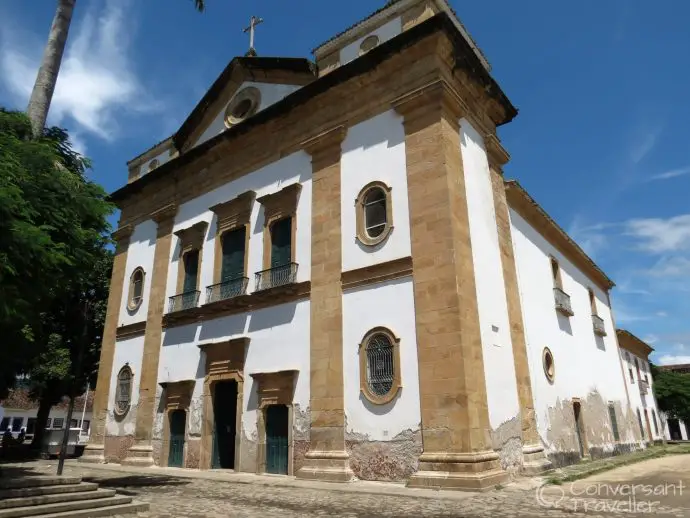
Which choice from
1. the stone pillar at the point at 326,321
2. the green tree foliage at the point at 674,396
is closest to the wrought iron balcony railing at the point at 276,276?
the stone pillar at the point at 326,321

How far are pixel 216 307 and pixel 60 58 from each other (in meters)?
6.86

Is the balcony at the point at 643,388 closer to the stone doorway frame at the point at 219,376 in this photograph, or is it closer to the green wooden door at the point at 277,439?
the green wooden door at the point at 277,439

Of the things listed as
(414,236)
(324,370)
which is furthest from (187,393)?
(414,236)

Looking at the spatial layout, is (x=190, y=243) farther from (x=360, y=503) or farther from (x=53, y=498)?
(x=360, y=503)

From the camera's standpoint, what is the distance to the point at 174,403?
46.7 ft

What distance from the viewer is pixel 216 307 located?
14.0 m

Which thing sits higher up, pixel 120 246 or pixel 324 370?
pixel 120 246

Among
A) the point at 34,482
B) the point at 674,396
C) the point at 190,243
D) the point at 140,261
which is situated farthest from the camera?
the point at 674,396

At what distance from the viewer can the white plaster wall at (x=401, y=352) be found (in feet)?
32.3

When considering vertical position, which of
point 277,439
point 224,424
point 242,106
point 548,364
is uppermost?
point 242,106

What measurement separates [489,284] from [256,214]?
6478mm

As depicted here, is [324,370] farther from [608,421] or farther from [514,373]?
[608,421]

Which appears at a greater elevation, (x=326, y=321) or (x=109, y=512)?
(x=326, y=321)

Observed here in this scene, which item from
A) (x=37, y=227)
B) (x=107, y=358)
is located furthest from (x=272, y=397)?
(x=107, y=358)
